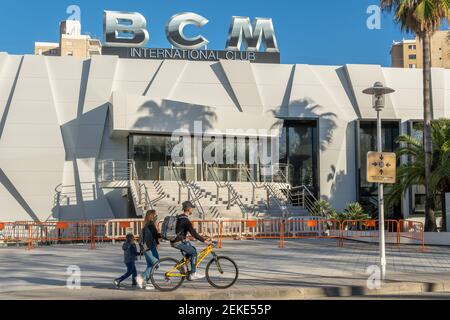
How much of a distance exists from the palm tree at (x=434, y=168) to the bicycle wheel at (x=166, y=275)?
15835mm

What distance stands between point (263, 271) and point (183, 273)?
11.6 feet

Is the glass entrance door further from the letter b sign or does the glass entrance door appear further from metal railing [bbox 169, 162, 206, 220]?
the letter b sign

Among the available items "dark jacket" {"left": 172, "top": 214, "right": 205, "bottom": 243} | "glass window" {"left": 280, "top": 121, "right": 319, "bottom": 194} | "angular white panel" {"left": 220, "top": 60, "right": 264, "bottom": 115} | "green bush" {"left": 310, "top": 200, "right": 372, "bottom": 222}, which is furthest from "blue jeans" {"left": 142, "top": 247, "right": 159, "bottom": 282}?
"glass window" {"left": 280, "top": 121, "right": 319, "bottom": 194}

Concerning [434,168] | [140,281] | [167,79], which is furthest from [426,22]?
[140,281]

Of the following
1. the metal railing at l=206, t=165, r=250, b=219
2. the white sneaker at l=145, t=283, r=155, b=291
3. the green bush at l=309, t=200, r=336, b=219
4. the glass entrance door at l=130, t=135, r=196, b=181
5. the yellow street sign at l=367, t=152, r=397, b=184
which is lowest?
the white sneaker at l=145, t=283, r=155, b=291

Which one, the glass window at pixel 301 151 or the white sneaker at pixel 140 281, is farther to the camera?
the glass window at pixel 301 151

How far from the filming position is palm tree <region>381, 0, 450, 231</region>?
21922 mm

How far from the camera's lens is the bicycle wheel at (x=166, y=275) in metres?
10.7

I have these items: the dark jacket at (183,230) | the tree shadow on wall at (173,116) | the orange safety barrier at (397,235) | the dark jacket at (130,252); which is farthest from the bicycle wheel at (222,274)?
the tree shadow on wall at (173,116)

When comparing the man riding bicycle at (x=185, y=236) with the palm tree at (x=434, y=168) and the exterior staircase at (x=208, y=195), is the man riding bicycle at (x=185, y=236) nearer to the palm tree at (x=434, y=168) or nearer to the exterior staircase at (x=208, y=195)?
the exterior staircase at (x=208, y=195)

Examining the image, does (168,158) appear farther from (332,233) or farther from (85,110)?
(332,233)

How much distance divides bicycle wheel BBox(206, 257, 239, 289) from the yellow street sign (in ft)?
12.7

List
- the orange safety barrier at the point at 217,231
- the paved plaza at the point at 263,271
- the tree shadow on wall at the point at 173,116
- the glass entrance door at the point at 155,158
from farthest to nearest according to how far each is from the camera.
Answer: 1. the glass entrance door at the point at 155,158
2. the tree shadow on wall at the point at 173,116
3. the orange safety barrier at the point at 217,231
4. the paved plaza at the point at 263,271

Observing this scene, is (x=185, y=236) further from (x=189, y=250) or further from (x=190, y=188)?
(x=190, y=188)
